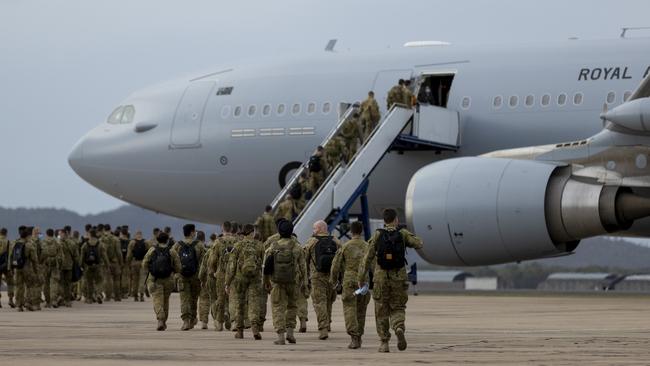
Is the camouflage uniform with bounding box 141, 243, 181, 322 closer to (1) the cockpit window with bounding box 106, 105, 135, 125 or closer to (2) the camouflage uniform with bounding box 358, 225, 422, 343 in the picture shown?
(2) the camouflage uniform with bounding box 358, 225, 422, 343

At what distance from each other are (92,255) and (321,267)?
485 inches

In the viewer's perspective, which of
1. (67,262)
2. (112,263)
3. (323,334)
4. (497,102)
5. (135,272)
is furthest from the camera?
(135,272)

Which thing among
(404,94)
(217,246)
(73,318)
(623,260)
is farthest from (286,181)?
(623,260)

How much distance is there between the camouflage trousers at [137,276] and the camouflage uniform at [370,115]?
6.22 m

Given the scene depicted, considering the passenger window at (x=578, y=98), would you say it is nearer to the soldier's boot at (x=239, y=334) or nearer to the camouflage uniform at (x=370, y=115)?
the camouflage uniform at (x=370, y=115)

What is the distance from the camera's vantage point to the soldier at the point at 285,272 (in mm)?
17406

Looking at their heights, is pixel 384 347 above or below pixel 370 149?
below

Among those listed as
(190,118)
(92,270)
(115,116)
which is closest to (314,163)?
(190,118)

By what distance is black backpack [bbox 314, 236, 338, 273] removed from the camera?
18.1 metres

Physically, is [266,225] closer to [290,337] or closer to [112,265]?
[112,265]

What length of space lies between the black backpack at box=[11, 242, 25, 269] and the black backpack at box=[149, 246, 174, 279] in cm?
634

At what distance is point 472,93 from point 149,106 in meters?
8.41

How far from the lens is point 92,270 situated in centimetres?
3044

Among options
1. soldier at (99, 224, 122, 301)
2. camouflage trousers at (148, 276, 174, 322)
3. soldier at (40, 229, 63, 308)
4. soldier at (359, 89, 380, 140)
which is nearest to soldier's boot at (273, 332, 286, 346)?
camouflage trousers at (148, 276, 174, 322)
